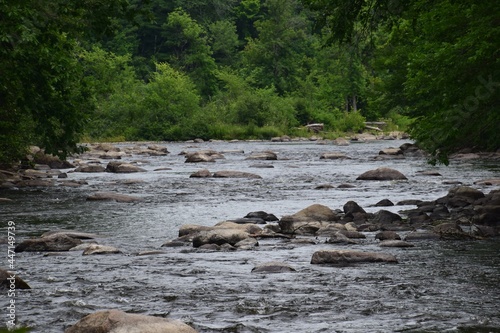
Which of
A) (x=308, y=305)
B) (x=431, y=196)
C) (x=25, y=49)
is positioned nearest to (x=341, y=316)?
(x=308, y=305)

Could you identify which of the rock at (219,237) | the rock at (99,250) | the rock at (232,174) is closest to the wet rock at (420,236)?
the rock at (219,237)

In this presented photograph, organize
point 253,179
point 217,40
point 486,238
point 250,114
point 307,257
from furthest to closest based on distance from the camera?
point 217,40 < point 250,114 < point 253,179 < point 486,238 < point 307,257

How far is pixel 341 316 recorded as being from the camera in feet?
27.6

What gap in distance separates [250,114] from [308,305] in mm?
62306

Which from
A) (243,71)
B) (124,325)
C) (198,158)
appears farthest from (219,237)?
(243,71)

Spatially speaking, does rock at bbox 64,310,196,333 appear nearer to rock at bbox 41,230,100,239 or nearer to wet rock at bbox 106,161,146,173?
rock at bbox 41,230,100,239

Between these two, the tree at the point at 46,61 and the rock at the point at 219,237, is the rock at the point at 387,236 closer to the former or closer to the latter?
the rock at the point at 219,237

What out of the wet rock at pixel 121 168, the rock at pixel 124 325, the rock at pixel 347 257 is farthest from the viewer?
the wet rock at pixel 121 168

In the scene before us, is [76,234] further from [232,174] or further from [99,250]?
[232,174]

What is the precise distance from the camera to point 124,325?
728cm

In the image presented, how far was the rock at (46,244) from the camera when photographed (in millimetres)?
13086

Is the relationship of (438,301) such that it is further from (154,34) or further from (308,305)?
(154,34)

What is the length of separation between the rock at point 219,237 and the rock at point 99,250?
1343 mm

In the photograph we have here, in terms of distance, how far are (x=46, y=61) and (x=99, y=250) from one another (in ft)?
24.7
